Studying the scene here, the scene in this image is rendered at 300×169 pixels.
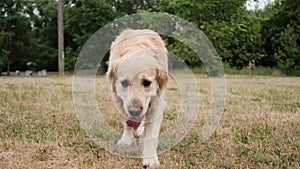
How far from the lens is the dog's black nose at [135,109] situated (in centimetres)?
263

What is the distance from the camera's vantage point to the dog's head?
8.66 ft

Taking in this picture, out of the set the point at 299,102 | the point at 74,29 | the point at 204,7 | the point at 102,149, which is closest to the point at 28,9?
the point at 74,29

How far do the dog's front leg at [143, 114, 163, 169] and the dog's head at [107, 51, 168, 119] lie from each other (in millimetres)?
257

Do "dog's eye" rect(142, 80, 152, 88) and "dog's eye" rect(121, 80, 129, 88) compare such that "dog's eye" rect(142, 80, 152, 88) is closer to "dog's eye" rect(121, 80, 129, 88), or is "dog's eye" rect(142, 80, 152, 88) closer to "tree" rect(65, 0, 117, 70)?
"dog's eye" rect(121, 80, 129, 88)

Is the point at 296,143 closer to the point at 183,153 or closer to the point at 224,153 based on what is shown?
the point at 224,153

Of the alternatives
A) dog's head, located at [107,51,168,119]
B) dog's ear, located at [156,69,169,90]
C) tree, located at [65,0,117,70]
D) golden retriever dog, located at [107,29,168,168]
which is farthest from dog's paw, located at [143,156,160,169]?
tree, located at [65,0,117,70]

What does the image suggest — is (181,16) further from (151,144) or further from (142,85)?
(142,85)

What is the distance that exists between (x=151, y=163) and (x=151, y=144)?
242 millimetres

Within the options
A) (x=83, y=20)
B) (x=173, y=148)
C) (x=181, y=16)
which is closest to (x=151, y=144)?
(x=173, y=148)

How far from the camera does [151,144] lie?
9.90 ft

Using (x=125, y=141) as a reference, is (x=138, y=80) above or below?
above

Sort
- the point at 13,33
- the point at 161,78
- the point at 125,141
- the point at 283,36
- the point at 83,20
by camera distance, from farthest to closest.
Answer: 1. the point at 83,20
2. the point at 13,33
3. the point at 283,36
4. the point at 125,141
5. the point at 161,78

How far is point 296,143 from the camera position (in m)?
3.49

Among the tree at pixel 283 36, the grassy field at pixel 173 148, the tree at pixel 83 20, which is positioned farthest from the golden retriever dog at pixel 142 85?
the tree at pixel 83 20
